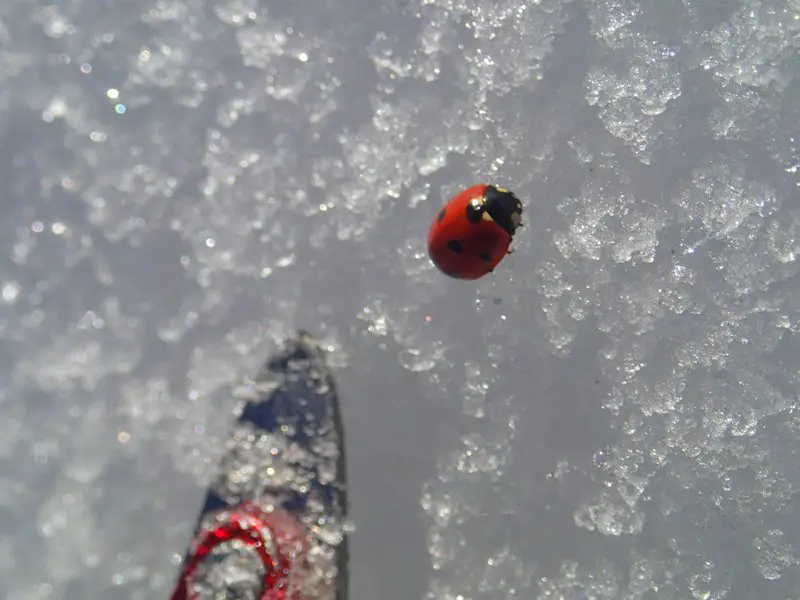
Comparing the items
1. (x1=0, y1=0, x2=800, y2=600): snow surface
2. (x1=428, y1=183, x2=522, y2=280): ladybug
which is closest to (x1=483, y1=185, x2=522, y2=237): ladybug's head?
(x1=428, y1=183, x2=522, y2=280): ladybug

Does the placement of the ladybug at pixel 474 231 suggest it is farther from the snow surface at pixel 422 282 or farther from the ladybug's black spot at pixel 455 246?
the snow surface at pixel 422 282

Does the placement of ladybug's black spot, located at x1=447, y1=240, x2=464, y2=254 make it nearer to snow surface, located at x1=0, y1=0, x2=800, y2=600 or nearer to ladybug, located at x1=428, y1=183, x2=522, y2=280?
ladybug, located at x1=428, y1=183, x2=522, y2=280

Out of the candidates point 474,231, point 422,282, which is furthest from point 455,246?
point 422,282

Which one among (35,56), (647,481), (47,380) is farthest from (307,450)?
(35,56)

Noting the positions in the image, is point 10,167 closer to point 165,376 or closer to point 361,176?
point 165,376

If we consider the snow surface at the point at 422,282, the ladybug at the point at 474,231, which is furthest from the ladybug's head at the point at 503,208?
the snow surface at the point at 422,282
